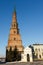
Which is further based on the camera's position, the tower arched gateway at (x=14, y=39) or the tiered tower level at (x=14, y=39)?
the tiered tower level at (x=14, y=39)

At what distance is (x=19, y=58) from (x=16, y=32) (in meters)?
17.7

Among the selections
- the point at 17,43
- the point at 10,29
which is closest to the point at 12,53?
the point at 17,43

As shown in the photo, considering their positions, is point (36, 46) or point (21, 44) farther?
point (36, 46)

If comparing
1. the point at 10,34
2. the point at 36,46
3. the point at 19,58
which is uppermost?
the point at 10,34

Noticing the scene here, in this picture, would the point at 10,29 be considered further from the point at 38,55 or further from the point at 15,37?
the point at 38,55

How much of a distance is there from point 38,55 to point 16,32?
1792cm

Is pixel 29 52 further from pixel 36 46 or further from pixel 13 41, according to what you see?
pixel 36 46

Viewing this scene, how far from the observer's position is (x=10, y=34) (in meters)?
85.4

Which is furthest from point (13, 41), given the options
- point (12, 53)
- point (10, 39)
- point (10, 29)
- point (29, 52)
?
point (29, 52)

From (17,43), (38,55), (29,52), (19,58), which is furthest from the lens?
(38,55)

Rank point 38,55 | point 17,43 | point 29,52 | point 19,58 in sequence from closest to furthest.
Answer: point 29,52
point 19,58
point 17,43
point 38,55

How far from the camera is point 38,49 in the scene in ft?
300

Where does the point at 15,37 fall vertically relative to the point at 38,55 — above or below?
above

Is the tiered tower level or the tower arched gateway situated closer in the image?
the tower arched gateway
